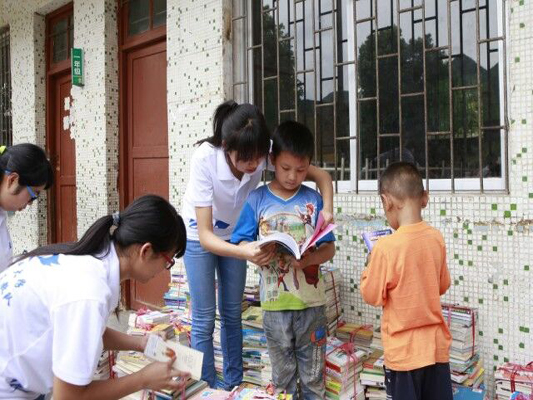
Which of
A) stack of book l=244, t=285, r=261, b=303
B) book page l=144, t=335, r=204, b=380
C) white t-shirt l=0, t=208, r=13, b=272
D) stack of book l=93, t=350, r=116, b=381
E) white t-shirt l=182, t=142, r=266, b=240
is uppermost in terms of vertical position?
white t-shirt l=182, t=142, r=266, b=240

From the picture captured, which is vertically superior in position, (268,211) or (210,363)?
(268,211)

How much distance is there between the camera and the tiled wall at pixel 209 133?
258cm

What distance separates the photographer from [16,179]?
2281mm

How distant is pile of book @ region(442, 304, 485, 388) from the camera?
2559 mm

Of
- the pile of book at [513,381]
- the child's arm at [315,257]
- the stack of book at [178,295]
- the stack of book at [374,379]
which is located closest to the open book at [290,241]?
the child's arm at [315,257]

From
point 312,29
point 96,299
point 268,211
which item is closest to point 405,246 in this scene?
point 268,211

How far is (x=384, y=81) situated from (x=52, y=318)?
2.46 metres

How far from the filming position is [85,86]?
17.3ft

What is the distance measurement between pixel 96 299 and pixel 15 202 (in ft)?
3.99

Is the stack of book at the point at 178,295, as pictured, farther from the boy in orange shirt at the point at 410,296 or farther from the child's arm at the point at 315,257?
the boy in orange shirt at the point at 410,296

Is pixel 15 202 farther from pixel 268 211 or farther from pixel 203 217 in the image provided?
pixel 268 211

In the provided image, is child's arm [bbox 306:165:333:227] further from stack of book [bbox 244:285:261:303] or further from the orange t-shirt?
stack of book [bbox 244:285:261:303]

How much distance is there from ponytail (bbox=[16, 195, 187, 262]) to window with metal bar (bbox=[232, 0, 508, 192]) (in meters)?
1.89

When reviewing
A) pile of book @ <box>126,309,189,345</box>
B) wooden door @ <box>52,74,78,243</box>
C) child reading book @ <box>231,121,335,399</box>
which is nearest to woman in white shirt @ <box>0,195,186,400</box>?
child reading book @ <box>231,121,335,399</box>
